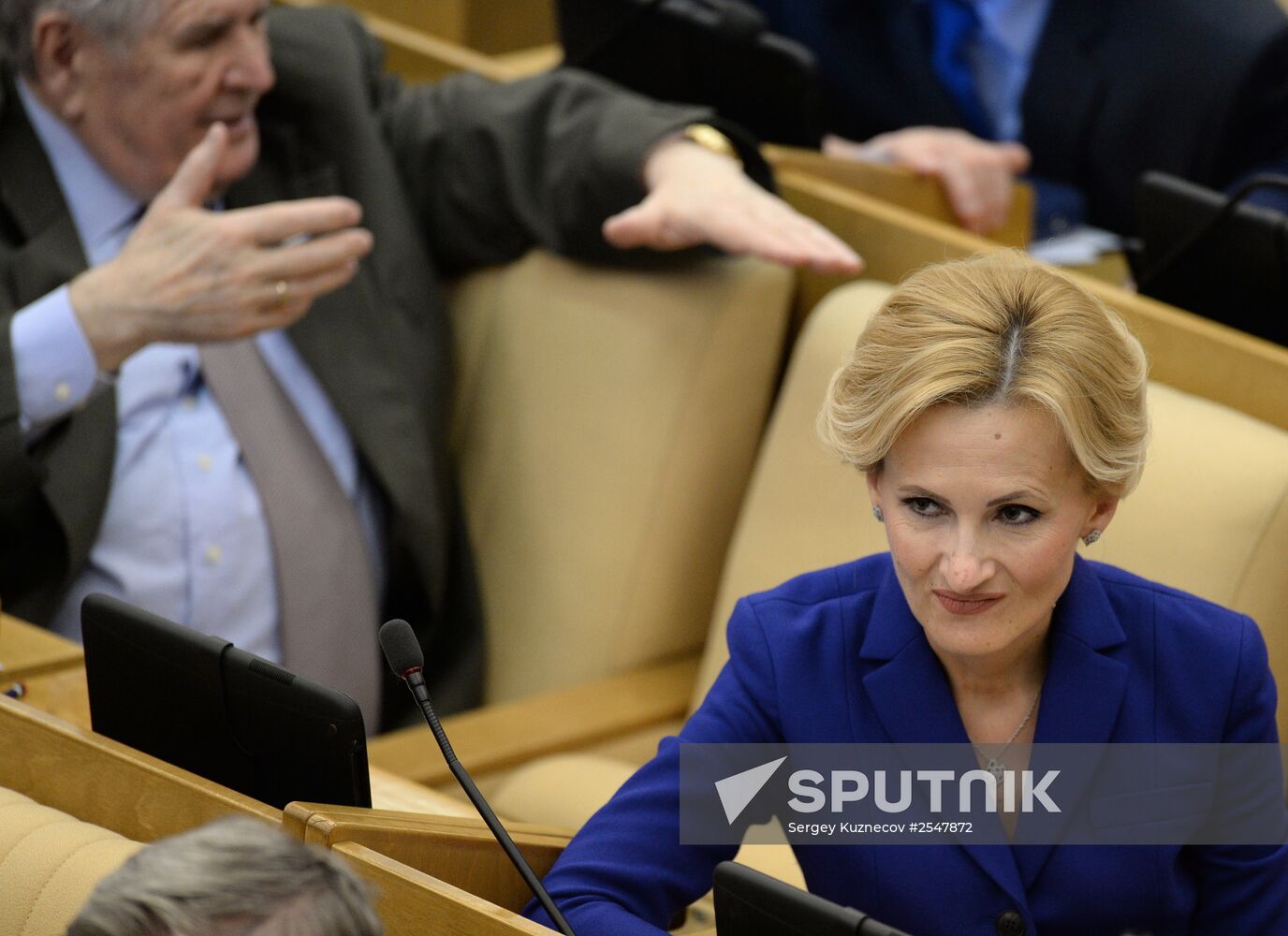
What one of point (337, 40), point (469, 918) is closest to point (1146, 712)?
point (469, 918)

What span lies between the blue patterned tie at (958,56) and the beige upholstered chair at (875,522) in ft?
3.75

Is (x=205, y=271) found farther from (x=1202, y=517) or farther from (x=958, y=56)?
(x=958, y=56)

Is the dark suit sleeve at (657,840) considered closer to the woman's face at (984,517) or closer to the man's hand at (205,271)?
the woman's face at (984,517)

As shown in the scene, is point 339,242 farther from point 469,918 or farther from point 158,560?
point 469,918

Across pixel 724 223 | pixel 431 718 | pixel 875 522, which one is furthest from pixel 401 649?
pixel 724 223

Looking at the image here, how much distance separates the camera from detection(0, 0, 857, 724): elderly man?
1.84 m

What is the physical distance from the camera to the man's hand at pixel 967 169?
234cm

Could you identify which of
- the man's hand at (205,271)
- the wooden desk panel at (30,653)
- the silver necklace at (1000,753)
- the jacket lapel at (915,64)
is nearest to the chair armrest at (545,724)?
the wooden desk panel at (30,653)

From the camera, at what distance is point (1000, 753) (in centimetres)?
127

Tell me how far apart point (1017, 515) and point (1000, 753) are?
20 cm

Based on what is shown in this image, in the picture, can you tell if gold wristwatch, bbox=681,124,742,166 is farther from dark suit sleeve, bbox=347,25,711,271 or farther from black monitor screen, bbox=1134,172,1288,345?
black monitor screen, bbox=1134,172,1288,345

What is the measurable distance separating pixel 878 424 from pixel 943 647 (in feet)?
0.55

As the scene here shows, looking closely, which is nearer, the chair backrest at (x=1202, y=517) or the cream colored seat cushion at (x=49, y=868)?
the cream colored seat cushion at (x=49, y=868)

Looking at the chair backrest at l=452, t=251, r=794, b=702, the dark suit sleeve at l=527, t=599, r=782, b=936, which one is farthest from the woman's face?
the chair backrest at l=452, t=251, r=794, b=702
